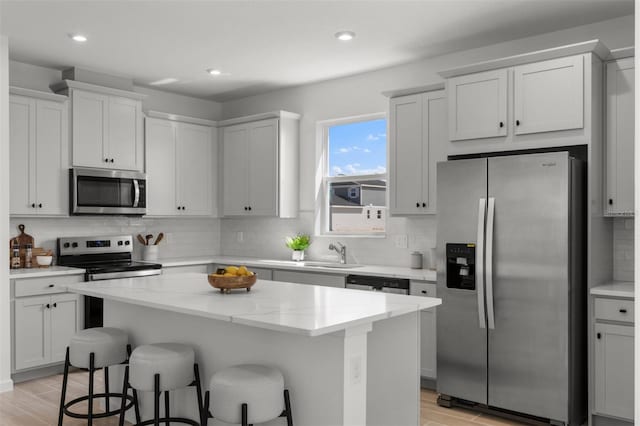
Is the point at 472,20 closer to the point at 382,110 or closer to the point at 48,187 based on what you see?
the point at 382,110

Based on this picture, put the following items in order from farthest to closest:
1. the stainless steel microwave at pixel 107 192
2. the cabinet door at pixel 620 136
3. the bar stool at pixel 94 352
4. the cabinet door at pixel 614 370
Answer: the stainless steel microwave at pixel 107 192
the cabinet door at pixel 620 136
the cabinet door at pixel 614 370
the bar stool at pixel 94 352

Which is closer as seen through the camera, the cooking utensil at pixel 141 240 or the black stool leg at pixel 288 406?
the black stool leg at pixel 288 406

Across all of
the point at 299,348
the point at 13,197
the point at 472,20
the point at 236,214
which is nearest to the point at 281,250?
the point at 236,214

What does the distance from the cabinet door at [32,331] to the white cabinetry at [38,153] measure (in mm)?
799

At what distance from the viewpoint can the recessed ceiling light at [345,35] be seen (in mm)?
4210

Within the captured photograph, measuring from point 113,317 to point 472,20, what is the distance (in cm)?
322

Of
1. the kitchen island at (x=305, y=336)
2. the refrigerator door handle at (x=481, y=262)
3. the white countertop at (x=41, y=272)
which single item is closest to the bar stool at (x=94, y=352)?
the kitchen island at (x=305, y=336)

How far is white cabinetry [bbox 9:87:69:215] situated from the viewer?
4697mm

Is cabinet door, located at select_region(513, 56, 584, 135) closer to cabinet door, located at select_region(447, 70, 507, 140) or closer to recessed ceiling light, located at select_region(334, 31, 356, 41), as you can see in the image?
cabinet door, located at select_region(447, 70, 507, 140)

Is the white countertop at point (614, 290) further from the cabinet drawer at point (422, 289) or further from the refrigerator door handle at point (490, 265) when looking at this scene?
the cabinet drawer at point (422, 289)

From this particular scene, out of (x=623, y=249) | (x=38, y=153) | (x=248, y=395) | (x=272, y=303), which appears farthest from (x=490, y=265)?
(x=38, y=153)

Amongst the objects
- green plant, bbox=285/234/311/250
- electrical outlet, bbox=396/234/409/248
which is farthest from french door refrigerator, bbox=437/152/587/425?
green plant, bbox=285/234/311/250

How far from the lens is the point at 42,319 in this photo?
455 cm

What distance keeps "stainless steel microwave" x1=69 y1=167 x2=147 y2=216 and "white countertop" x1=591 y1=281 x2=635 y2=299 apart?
4.11 meters
